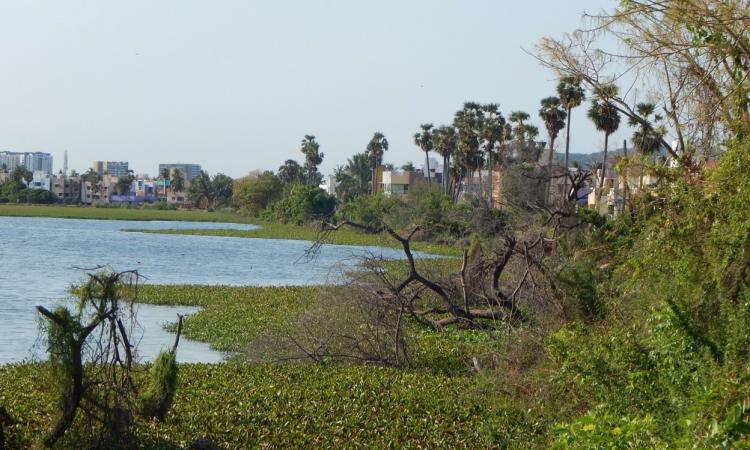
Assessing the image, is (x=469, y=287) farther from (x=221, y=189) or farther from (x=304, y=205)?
(x=221, y=189)

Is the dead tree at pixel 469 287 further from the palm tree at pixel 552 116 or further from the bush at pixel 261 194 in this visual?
the bush at pixel 261 194

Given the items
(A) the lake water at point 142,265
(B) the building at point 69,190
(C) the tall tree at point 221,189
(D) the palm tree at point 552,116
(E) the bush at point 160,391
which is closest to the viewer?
(E) the bush at point 160,391

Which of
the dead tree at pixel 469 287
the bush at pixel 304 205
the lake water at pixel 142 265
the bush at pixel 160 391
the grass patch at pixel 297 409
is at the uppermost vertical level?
the bush at pixel 304 205

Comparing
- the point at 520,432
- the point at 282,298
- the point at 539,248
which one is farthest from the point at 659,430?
the point at 282,298

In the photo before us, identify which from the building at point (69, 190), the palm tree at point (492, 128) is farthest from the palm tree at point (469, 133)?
the building at point (69, 190)

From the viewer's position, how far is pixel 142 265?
1865 inches

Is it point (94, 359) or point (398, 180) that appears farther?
point (398, 180)

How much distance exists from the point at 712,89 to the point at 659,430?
248 inches

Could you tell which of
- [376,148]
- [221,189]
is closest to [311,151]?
[376,148]

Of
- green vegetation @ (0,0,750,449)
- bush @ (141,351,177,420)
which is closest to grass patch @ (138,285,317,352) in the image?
green vegetation @ (0,0,750,449)

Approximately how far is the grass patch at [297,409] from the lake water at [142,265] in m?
1.04

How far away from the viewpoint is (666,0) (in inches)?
485

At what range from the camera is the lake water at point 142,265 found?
22.8 m

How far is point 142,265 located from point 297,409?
34934 mm
